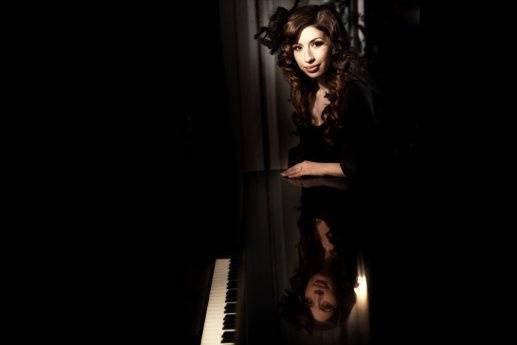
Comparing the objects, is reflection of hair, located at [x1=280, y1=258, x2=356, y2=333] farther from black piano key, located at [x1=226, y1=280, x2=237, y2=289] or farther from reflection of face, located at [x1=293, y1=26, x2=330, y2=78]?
reflection of face, located at [x1=293, y1=26, x2=330, y2=78]

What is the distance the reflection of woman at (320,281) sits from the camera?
86 cm

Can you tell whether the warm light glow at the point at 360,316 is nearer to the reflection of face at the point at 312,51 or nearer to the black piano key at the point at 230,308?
the black piano key at the point at 230,308

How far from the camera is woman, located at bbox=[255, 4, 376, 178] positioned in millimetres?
1822

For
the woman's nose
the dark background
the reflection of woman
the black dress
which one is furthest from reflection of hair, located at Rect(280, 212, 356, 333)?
the woman's nose

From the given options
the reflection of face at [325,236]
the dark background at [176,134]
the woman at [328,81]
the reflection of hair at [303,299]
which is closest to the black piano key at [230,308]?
the reflection of hair at [303,299]

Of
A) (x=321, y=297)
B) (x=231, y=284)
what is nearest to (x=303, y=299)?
(x=321, y=297)

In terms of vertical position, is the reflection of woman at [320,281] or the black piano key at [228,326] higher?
the reflection of woman at [320,281]

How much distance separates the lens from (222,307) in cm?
107

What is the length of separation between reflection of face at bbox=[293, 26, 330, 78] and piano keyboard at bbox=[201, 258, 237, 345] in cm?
88

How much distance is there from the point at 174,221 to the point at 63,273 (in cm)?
46

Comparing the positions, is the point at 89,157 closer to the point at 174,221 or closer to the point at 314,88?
the point at 174,221

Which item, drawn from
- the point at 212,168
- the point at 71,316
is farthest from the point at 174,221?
the point at 212,168

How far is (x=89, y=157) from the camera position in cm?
200

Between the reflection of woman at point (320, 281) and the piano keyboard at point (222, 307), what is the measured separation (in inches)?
4.9
